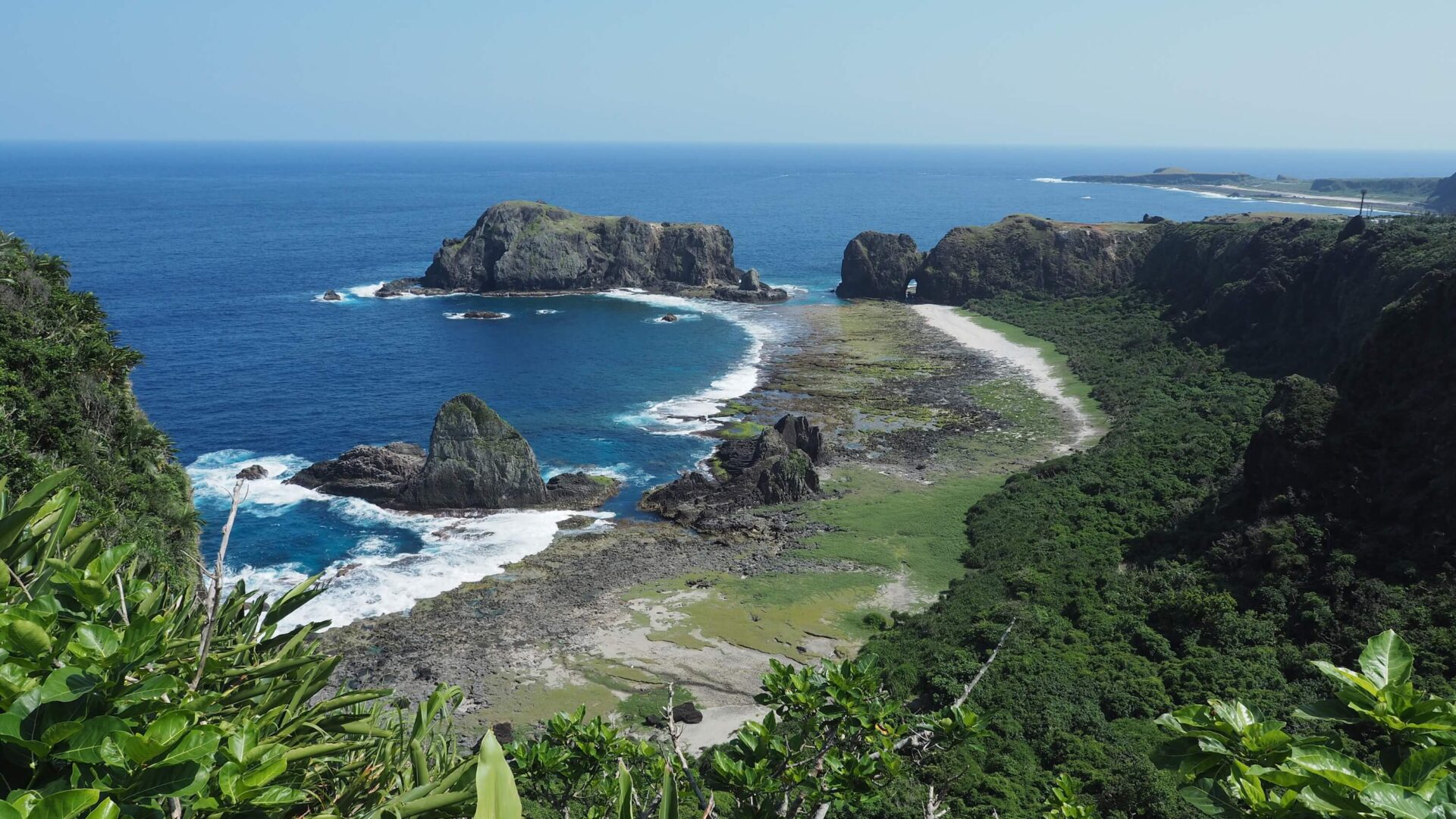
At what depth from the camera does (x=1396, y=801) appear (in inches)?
130

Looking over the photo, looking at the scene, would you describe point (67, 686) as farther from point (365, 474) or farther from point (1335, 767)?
point (365, 474)

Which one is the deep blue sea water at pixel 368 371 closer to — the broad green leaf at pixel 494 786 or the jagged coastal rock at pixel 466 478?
the jagged coastal rock at pixel 466 478

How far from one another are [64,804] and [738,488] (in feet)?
151

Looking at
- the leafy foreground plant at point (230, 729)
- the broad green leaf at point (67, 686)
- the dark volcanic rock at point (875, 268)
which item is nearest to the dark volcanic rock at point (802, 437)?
the leafy foreground plant at point (230, 729)

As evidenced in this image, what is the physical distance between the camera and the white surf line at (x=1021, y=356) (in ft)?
200

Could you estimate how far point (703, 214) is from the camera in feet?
630

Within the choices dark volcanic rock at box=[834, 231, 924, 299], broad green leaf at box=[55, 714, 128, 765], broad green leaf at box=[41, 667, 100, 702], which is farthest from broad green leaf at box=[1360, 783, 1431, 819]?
dark volcanic rock at box=[834, 231, 924, 299]

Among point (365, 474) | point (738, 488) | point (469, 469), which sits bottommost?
point (738, 488)

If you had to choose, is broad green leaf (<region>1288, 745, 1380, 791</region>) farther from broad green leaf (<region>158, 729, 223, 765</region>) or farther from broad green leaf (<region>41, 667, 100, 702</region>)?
broad green leaf (<region>41, 667, 100, 702</region>)

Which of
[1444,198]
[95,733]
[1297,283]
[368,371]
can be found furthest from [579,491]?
[1444,198]

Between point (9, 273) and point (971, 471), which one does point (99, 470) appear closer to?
point (9, 273)

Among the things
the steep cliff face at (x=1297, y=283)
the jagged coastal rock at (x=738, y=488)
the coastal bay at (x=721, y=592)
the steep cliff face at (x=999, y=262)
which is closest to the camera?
the coastal bay at (x=721, y=592)

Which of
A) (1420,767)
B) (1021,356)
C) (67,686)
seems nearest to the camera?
(1420,767)

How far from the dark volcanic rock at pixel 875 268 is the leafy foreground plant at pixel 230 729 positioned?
103364 mm
